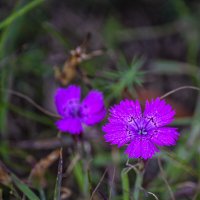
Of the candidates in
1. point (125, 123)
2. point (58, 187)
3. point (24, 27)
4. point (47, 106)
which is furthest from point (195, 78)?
point (58, 187)

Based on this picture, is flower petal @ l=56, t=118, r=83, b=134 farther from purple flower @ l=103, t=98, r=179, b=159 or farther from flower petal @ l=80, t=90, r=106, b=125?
purple flower @ l=103, t=98, r=179, b=159

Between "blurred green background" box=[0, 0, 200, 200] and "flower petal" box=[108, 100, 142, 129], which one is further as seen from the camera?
"blurred green background" box=[0, 0, 200, 200]

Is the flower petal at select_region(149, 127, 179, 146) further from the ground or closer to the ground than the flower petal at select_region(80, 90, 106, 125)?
closer to the ground

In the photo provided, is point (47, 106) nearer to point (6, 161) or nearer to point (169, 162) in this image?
point (6, 161)

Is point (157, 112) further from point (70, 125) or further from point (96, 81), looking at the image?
point (96, 81)

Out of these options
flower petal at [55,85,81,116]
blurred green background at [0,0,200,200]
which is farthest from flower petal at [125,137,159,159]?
flower petal at [55,85,81,116]

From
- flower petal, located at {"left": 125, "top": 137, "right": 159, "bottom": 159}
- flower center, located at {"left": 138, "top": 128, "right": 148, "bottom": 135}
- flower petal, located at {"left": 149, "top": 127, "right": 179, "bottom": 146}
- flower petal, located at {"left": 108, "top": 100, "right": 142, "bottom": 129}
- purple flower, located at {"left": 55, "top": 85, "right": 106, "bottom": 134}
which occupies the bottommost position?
flower petal, located at {"left": 125, "top": 137, "right": 159, "bottom": 159}

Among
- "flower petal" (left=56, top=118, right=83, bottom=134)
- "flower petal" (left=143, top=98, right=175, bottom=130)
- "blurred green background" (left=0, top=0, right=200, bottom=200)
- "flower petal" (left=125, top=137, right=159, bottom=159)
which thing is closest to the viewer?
"flower petal" (left=125, top=137, right=159, bottom=159)

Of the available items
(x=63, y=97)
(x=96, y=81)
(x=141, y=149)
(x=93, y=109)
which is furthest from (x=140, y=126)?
(x=96, y=81)

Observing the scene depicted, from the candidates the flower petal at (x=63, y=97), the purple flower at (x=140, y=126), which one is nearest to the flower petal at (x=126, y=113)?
the purple flower at (x=140, y=126)
